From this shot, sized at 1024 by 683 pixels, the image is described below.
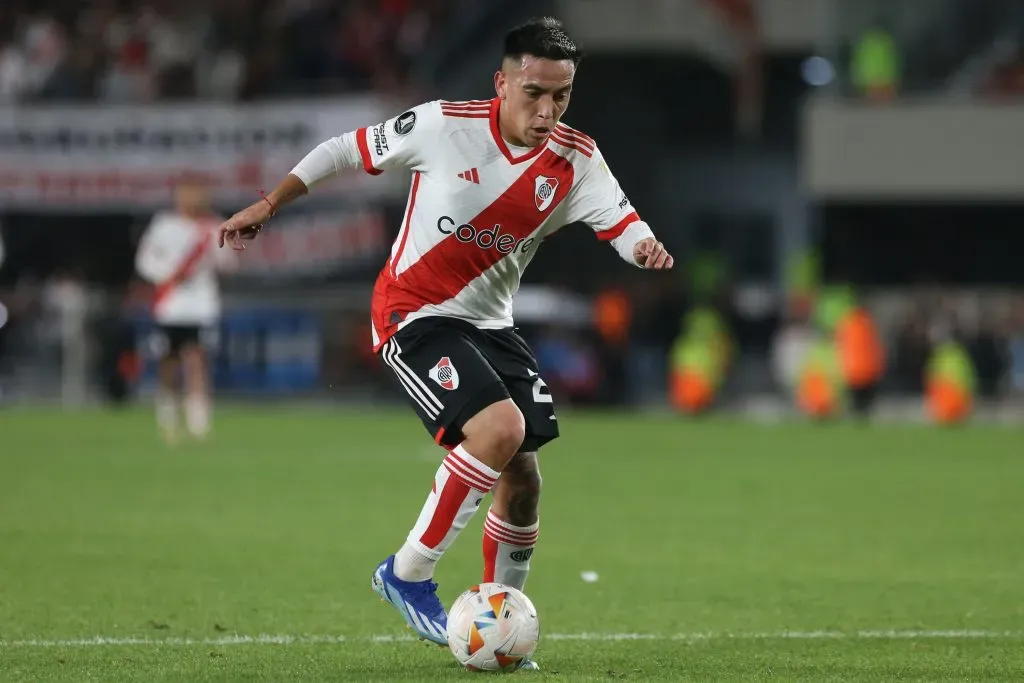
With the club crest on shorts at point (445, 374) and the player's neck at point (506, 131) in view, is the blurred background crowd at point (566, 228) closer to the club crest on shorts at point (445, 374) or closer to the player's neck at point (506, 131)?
the player's neck at point (506, 131)

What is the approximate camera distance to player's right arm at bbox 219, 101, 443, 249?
5859mm

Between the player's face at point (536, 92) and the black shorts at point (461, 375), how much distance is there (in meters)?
0.66

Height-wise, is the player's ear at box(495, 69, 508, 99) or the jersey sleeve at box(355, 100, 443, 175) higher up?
the player's ear at box(495, 69, 508, 99)

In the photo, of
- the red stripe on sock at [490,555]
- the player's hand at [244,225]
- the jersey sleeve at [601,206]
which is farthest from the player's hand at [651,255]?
the player's hand at [244,225]

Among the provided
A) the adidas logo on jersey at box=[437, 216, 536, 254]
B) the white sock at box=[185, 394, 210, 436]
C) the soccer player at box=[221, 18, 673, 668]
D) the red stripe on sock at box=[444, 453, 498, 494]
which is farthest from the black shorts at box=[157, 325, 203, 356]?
the red stripe on sock at box=[444, 453, 498, 494]

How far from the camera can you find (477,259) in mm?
5922

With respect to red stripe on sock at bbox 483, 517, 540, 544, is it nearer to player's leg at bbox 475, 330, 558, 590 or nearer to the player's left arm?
player's leg at bbox 475, 330, 558, 590

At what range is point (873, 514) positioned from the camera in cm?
1105

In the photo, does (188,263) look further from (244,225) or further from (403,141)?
(244,225)

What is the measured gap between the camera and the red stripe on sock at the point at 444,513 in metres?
5.68

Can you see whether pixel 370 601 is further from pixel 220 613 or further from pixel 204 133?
pixel 204 133

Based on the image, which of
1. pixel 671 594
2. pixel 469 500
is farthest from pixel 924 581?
pixel 469 500

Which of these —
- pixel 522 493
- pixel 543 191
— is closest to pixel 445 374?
pixel 522 493

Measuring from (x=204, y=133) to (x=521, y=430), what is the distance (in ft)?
67.5
